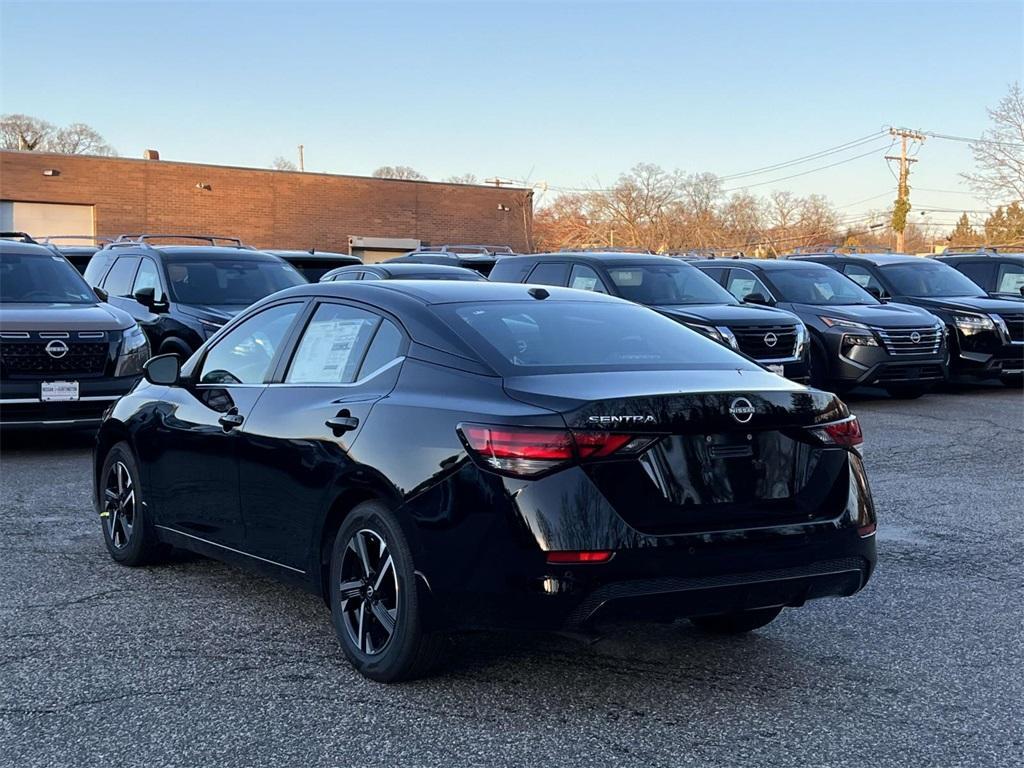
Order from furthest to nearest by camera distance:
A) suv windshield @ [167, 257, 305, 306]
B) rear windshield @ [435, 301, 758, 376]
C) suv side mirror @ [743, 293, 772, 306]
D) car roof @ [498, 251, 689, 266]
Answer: suv side mirror @ [743, 293, 772, 306] < car roof @ [498, 251, 689, 266] < suv windshield @ [167, 257, 305, 306] < rear windshield @ [435, 301, 758, 376]

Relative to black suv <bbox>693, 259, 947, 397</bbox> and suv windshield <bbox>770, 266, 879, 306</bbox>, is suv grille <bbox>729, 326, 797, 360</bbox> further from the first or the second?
suv windshield <bbox>770, 266, 879, 306</bbox>

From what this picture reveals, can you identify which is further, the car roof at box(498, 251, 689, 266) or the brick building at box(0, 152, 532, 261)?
the brick building at box(0, 152, 532, 261)

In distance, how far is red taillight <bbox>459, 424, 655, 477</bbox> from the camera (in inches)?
159

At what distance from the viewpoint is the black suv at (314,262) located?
1808cm

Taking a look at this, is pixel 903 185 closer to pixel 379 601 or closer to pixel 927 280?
pixel 927 280

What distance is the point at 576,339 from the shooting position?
5039mm

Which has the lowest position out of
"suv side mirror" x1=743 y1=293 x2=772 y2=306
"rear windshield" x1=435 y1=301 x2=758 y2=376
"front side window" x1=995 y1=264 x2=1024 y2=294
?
"suv side mirror" x1=743 y1=293 x2=772 y2=306

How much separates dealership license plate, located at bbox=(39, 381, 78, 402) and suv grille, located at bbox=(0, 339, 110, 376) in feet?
0.35

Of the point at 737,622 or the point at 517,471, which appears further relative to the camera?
the point at 737,622

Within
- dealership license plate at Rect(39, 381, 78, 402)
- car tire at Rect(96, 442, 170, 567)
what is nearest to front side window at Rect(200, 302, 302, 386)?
car tire at Rect(96, 442, 170, 567)

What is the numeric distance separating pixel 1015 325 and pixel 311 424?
13.5 m

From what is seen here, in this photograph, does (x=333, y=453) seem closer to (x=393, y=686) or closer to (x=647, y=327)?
(x=393, y=686)

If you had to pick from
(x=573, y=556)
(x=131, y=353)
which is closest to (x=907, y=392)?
(x=131, y=353)

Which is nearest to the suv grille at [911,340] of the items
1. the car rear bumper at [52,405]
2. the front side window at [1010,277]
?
the front side window at [1010,277]
